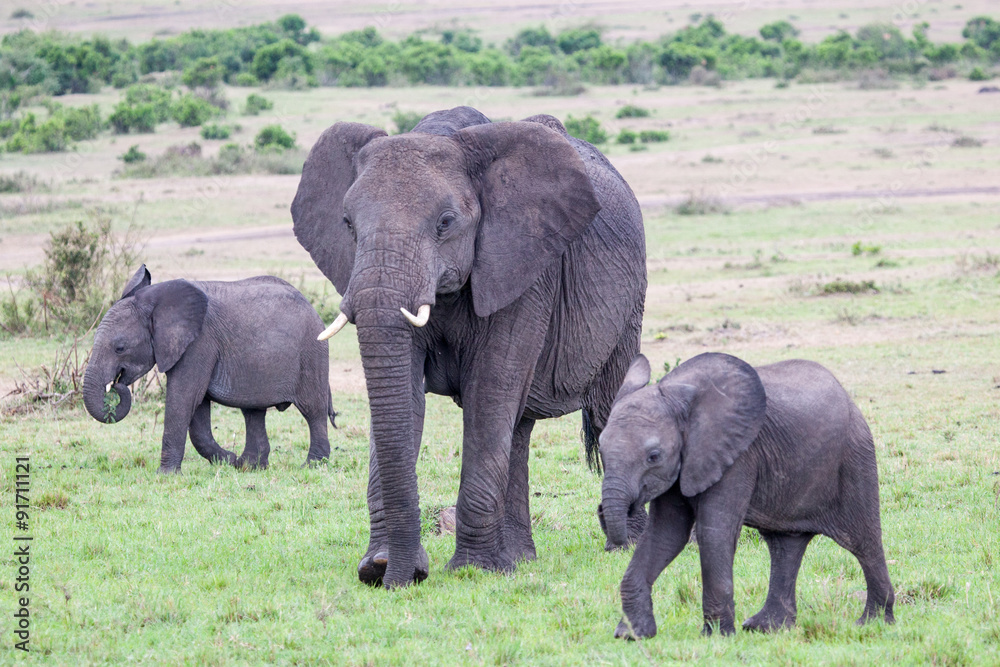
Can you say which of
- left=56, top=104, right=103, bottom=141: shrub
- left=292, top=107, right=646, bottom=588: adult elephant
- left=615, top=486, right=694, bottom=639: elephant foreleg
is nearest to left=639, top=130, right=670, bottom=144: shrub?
left=56, top=104, right=103, bottom=141: shrub

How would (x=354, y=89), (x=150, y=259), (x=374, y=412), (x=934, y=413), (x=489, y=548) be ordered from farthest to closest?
(x=354, y=89), (x=150, y=259), (x=934, y=413), (x=489, y=548), (x=374, y=412)

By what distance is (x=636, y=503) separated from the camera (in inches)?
203

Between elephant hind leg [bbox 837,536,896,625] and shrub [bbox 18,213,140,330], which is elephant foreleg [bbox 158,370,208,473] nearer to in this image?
elephant hind leg [bbox 837,536,896,625]

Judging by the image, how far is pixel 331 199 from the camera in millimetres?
6586

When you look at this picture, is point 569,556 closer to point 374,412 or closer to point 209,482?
point 374,412

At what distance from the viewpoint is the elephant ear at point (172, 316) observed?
9.45 m

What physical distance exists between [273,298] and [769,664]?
6.03 metres

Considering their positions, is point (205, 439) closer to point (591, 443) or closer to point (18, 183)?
point (591, 443)

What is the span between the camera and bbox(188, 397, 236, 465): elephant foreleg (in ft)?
32.3

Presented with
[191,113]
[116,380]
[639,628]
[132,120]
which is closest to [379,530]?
[639,628]

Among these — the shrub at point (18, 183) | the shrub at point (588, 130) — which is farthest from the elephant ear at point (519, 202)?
the shrub at point (588, 130)

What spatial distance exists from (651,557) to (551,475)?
3.95m

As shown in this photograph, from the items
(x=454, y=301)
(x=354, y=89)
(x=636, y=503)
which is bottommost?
(x=354, y=89)

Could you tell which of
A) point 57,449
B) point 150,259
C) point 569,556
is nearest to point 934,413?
point 569,556
